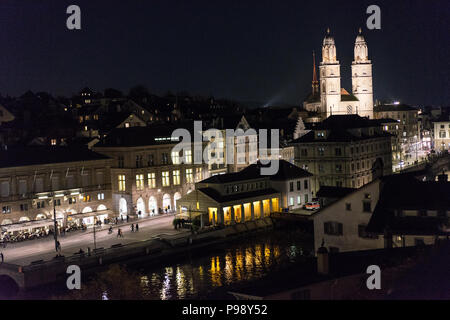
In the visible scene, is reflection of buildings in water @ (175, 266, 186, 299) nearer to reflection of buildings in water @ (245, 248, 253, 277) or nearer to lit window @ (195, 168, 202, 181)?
reflection of buildings in water @ (245, 248, 253, 277)

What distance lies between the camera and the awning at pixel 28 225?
53.1 metres

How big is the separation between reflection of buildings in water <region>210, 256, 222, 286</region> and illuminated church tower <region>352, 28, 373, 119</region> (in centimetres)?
9222

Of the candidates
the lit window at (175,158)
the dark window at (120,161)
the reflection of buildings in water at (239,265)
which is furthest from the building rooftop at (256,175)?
the reflection of buildings in water at (239,265)

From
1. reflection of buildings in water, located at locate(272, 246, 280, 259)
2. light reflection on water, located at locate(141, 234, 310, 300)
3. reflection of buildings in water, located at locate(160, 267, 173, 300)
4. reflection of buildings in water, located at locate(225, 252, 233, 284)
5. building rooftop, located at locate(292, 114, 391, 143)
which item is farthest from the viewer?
building rooftop, located at locate(292, 114, 391, 143)

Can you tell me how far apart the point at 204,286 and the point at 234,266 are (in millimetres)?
6578

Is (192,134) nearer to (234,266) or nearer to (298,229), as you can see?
(298,229)

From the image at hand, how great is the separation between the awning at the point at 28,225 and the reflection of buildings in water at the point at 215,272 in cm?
1478

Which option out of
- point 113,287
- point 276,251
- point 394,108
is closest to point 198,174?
point 276,251

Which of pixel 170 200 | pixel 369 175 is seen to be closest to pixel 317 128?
pixel 369 175

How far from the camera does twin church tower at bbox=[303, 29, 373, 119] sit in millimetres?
134750

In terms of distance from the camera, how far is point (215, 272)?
152ft

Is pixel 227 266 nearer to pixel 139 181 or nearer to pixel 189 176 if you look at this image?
pixel 139 181

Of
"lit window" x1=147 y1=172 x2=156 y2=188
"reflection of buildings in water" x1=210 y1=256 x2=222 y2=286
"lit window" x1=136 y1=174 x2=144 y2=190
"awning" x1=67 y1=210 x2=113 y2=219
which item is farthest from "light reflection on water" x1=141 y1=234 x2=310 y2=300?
"lit window" x1=147 y1=172 x2=156 y2=188
